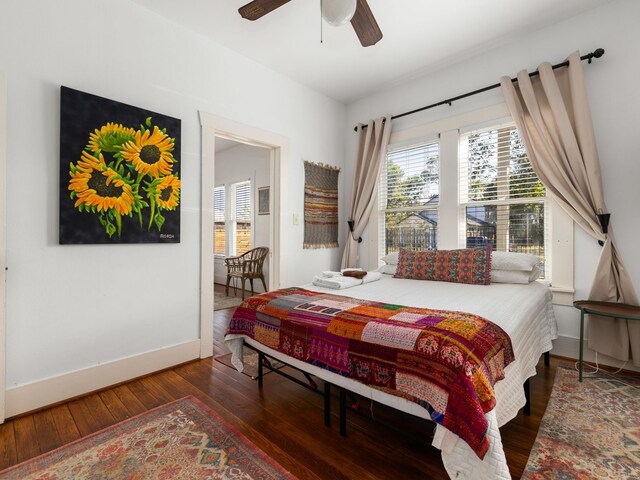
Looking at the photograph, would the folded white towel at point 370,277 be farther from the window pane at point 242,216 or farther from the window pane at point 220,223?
the window pane at point 220,223

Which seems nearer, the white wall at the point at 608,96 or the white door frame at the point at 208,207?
the white wall at the point at 608,96

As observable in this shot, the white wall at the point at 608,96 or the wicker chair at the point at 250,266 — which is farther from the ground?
the white wall at the point at 608,96

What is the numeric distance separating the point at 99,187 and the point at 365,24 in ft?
7.15

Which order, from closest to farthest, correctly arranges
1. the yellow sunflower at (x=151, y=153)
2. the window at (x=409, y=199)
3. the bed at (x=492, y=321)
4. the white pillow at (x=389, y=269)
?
the bed at (x=492, y=321), the yellow sunflower at (x=151, y=153), the white pillow at (x=389, y=269), the window at (x=409, y=199)

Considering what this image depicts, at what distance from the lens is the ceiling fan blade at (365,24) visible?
2.00 metres

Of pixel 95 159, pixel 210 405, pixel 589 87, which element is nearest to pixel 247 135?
pixel 95 159

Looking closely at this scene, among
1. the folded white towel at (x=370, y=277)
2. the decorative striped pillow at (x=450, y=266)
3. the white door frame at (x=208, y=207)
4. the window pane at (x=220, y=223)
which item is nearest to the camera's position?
the decorative striped pillow at (x=450, y=266)

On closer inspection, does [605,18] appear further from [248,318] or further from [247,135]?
[248,318]

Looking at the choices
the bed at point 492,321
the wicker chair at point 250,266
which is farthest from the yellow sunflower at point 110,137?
the wicker chair at point 250,266

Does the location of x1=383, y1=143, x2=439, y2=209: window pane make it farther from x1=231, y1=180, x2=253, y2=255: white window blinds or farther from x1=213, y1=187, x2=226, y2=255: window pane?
x1=213, y1=187, x2=226, y2=255: window pane

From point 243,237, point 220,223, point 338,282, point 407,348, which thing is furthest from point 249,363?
point 220,223

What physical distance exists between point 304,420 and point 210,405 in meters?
0.65

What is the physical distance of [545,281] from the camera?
2.93 metres

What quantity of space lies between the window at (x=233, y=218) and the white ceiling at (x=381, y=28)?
3.13 metres
